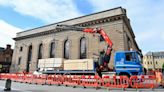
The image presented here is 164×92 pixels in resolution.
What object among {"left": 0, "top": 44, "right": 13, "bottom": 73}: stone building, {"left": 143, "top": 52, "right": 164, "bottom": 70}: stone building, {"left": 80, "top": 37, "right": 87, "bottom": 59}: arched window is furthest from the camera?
{"left": 143, "top": 52, "right": 164, "bottom": 70}: stone building

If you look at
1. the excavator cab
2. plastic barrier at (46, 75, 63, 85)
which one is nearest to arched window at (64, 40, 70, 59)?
plastic barrier at (46, 75, 63, 85)

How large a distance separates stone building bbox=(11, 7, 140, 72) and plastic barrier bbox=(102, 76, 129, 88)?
812 cm

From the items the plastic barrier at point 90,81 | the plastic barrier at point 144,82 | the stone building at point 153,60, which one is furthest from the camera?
the stone building at point 153,60

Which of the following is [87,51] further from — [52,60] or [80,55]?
[52,60]

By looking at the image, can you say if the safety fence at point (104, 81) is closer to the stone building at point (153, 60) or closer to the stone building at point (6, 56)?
the stone building at point (6, 56)

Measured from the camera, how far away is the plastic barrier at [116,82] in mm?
13750

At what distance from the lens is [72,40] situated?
30.0m

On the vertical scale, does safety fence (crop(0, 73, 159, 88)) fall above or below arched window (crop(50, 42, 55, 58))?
below

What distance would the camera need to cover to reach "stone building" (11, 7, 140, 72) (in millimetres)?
25337

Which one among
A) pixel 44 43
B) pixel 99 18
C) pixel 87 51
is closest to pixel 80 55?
pixel 87 51

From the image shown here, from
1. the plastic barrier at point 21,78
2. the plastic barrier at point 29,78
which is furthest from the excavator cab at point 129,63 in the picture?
the plastic barrier at point 21,78

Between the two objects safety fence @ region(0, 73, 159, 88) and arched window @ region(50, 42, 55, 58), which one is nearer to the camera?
safety fence @ region(0, 73, 159, 88)

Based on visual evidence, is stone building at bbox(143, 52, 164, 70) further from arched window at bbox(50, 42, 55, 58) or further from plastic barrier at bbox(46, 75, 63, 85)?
plastic barrier at bbox(46, 75, 63, 85)

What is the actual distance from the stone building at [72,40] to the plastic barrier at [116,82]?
8123 mm
